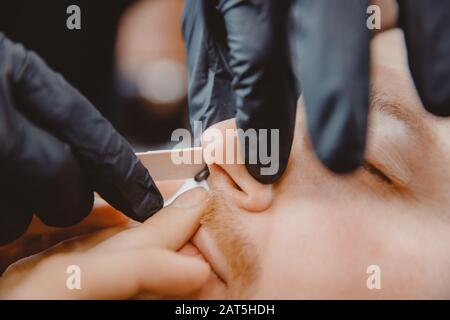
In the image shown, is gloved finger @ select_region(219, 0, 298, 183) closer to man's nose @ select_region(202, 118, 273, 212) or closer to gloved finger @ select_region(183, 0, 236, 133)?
man's nose @ select_region(202, 118, 273, 212)

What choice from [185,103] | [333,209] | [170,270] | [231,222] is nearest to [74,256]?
[170,270]

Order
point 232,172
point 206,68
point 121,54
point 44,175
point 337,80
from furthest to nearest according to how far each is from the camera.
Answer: point 121,54, point 206,68, point 232,172, point 44,175, point 337,80

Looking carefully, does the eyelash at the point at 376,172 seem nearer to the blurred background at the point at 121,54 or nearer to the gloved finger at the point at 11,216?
the gloved finger at the point at 11,216

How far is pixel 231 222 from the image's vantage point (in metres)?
0.78

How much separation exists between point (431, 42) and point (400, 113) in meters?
0.22

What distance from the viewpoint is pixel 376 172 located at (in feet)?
2.67

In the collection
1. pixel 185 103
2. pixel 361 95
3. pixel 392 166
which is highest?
pixel 361 95

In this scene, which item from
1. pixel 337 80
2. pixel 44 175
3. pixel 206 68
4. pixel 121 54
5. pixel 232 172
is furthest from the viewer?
pixel 121 54

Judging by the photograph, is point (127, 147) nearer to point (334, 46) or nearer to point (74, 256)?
point (74, 256)

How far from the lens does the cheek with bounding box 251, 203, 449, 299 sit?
0.73 metres

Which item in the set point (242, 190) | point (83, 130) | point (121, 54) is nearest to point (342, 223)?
point (242, 190)

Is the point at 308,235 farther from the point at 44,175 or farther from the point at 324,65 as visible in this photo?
the point at 44,175

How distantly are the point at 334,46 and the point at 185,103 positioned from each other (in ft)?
3.24

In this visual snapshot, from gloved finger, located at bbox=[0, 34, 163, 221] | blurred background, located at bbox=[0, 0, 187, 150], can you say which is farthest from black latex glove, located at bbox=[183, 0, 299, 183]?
blurred background, located at bbox=[0, 0, 187, 150]
